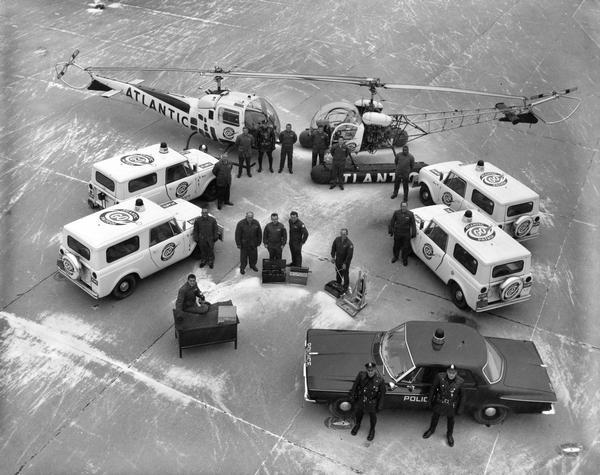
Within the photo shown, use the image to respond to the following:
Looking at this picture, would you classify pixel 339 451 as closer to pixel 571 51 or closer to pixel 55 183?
pixel 55 183

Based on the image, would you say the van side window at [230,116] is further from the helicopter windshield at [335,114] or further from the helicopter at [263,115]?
the helicopter windshield at [335,114]

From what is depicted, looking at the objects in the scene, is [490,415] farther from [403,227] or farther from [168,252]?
[168,252]

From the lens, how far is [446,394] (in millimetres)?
10781

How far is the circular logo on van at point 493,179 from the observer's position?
16.3 meters

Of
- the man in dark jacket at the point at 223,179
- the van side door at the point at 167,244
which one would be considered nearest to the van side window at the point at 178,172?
the man in dark jacket at the point at 223,179

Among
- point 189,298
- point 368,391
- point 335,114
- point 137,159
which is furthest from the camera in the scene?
point 335,114

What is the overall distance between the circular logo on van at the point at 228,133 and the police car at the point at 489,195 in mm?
5512

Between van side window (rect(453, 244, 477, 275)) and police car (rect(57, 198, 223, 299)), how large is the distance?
576 centimetres

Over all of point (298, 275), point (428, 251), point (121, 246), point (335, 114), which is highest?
point (335, 114)

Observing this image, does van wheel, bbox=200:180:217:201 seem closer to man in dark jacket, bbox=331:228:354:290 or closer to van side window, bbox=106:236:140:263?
van side window, bbox=106:236:140:263

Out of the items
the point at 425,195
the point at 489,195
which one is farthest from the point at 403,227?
the point at 425,195

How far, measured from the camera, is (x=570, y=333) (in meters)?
14.0

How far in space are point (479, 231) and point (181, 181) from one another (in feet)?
23.8

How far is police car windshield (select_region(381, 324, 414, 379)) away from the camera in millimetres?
11234
